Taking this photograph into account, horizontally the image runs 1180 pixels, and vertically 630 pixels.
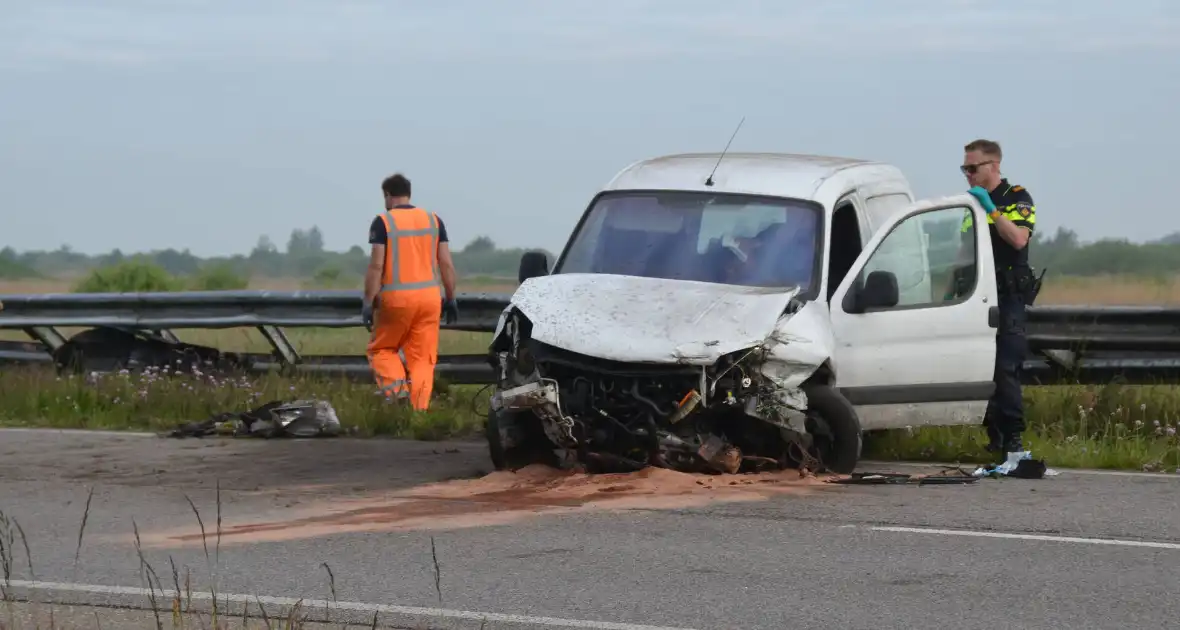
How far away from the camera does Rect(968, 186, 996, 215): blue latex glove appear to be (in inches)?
432

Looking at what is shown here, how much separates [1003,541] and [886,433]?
3977mm

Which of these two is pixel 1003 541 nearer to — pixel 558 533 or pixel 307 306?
pixel 558 533

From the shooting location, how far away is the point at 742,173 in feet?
37.2

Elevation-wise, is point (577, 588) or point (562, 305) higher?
point (562, 305)

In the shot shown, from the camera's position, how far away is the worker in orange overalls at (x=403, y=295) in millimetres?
13914

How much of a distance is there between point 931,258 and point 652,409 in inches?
98.7

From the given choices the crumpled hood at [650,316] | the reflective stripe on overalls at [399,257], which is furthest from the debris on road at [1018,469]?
the reflective stripe on overalls at [399,257]

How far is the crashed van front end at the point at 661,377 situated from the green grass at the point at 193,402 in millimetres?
3032

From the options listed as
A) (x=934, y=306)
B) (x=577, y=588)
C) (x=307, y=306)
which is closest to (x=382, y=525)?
(x=577, y=588)

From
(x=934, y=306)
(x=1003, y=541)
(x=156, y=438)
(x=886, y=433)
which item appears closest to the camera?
(x=1003, y=541)

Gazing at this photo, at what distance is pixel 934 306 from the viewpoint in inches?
429

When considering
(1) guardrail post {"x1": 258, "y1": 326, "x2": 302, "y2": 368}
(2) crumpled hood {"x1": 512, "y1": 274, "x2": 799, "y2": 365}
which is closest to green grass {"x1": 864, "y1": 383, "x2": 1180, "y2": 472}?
(2) crumpled hood {"x1": 512, "y1": 274, "x2": 799, "y2": 365}

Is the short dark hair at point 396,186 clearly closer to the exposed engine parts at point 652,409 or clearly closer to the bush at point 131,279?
the exposed engine parts at point 652,409

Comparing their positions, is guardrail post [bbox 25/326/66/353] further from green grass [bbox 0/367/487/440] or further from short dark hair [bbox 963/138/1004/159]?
short dark hair [bbox 963/138/1004/159]
